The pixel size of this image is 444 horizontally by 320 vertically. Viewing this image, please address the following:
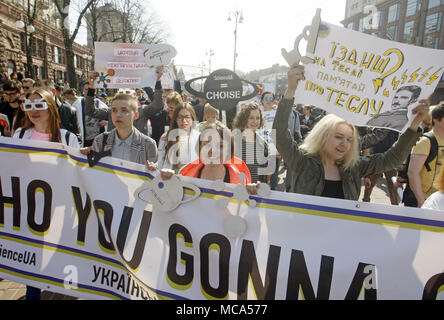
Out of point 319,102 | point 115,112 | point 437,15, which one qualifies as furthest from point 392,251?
point 437,15

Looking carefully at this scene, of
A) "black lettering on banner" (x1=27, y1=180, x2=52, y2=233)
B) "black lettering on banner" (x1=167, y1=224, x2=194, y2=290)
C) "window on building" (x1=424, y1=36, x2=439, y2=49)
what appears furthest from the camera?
"window on building" (x1=424, y1=36, x2=439, y2=49)

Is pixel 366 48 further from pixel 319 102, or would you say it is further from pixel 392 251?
pixel 392 251

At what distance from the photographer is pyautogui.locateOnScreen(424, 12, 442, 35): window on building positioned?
3367 centimetres

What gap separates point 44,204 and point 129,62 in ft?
9.71

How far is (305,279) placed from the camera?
1.69 m

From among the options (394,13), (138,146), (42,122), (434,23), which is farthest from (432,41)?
(42,122)

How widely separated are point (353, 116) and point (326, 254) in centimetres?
97

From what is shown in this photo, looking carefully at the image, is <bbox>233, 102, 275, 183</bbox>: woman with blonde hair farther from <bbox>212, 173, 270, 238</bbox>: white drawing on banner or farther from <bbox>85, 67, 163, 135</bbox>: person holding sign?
<bbox>212, 173, 270, 238</bbox>: white drawing on banner

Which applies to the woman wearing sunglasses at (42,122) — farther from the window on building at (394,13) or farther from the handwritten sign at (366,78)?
the window on building at (394,13)

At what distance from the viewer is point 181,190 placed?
1903mm

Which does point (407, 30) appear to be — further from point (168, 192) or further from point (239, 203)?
point (168, 192)

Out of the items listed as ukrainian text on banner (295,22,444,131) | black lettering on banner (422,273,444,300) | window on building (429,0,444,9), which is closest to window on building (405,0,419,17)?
window on building (429,0,444,9)

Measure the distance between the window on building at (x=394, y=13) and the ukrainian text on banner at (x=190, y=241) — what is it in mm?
48702

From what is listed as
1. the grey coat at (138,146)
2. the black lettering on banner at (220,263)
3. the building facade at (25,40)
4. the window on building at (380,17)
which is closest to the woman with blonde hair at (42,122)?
the grey coat at (138,146)
